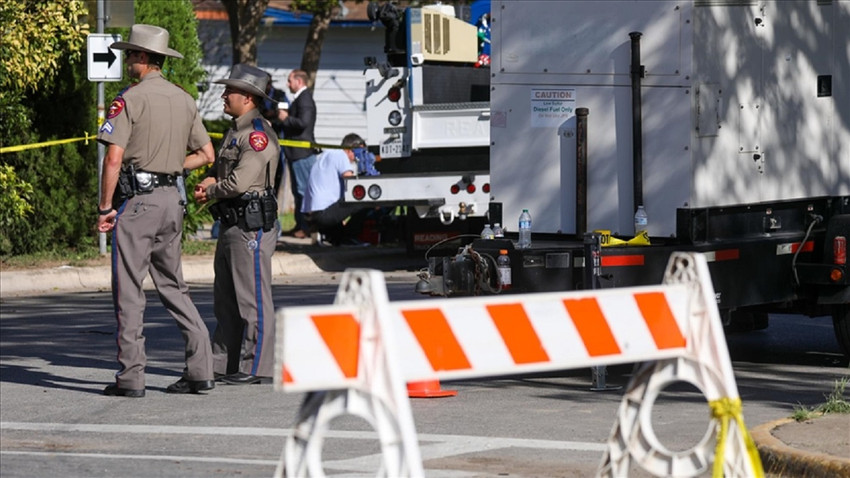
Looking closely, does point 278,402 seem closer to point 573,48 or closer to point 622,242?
point 622,242

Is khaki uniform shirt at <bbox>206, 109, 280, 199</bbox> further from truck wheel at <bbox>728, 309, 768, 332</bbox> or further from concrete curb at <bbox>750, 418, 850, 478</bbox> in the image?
truck wheel at <bbox>728, 309, 768, 332</bbox>

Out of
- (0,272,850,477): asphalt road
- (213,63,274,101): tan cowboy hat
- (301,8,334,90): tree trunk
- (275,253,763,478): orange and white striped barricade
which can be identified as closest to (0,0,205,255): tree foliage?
(0,272,850,477): asphalt road

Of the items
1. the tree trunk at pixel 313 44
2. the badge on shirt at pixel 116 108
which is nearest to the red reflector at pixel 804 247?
the badge on shirt at pixel 116 108

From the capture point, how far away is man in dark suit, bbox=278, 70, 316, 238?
19484 millimetres

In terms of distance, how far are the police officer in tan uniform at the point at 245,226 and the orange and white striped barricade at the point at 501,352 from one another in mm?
4729

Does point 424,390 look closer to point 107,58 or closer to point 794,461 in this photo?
point 794,461

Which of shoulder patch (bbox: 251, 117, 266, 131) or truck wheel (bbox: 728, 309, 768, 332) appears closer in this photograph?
shoulder patch (bbox: 251, 117, 266, 131)

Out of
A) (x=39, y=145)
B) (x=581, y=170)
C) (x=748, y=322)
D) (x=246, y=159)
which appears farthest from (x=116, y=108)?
(x=39, y=145)

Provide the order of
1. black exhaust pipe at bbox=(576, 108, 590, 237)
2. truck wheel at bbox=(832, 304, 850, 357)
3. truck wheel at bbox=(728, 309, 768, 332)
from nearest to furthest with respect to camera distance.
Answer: black exhaust pipe at bbox=(576, 108, 590, 237)
truck wheel at bbox=(832, 304, 850, 357)
truck wheel at bbox=(728, 309, 768, 332)

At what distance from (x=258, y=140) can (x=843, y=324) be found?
407 cm

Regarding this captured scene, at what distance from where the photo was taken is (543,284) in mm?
9734

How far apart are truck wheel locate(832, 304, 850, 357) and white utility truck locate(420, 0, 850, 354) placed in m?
0.03

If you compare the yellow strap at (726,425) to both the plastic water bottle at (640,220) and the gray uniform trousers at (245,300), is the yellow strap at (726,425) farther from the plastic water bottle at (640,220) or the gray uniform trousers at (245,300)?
the gray uniform trousers at (245,300)

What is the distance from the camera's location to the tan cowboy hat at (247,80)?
9.77 meters
